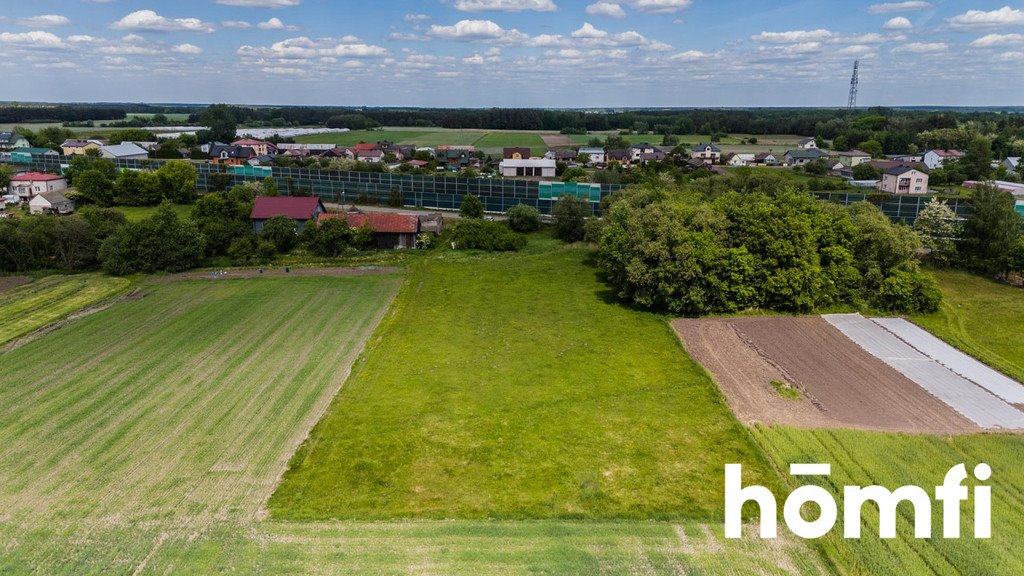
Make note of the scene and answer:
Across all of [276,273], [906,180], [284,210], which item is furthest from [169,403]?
[906,180]

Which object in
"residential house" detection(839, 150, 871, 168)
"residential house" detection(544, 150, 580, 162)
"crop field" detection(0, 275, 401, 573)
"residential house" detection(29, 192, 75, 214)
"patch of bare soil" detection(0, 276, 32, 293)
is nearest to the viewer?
"crop field" detection(0, 275, 401, 573)

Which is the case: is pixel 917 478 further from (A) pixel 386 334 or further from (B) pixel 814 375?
(A) pixel 386 334

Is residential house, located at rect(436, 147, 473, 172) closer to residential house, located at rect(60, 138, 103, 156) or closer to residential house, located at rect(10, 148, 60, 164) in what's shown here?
residential house, located at rect(10, 148, 60, 164)

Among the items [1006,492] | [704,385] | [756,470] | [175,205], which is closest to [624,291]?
[704,385]

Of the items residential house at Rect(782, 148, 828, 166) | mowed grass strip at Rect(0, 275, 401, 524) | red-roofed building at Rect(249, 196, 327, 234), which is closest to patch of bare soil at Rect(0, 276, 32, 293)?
mowed grass strip at Rect(0, 275, 401, 524)

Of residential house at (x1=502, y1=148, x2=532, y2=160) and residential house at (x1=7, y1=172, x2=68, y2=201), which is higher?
residential house at (x1=502, y1=148, x2=532, y2=160)

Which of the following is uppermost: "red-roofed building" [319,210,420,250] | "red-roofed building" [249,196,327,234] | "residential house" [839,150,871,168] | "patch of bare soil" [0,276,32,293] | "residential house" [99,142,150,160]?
"residential house" [839,150,871,168]

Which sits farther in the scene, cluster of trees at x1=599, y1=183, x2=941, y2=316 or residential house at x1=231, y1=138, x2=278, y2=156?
residential house at x1=231, y1=138, x2=278, y2=156

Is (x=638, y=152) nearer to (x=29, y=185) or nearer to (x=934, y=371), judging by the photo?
(x=934, y=371)
